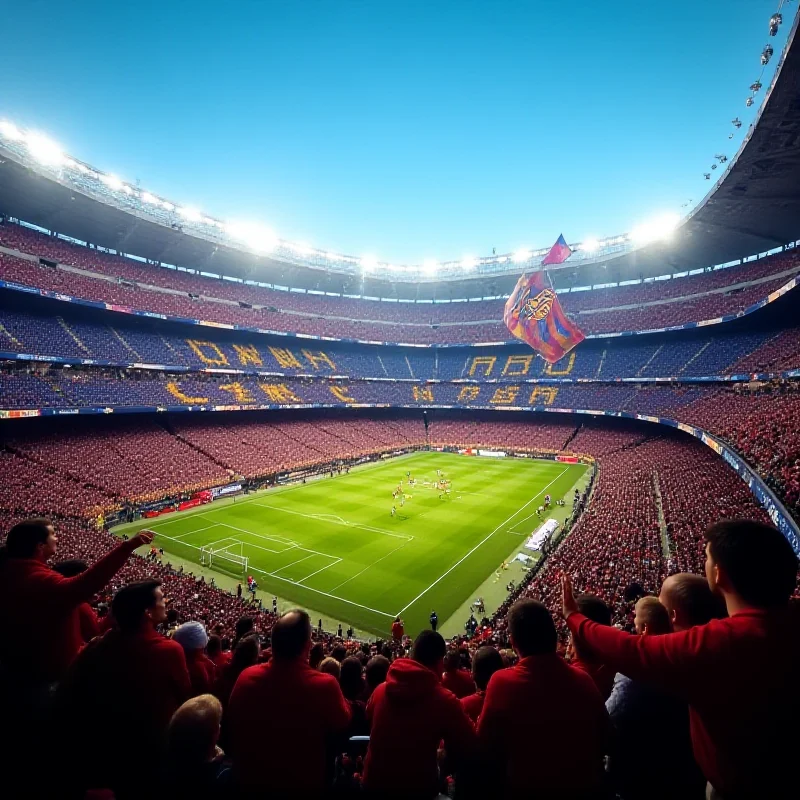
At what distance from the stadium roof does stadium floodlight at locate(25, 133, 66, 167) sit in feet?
1.02

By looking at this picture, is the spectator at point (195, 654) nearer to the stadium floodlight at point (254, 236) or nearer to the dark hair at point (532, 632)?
the dark hair at point (532, 632)

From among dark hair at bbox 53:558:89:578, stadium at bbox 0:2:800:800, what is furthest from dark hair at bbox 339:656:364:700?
dark hair at bbox 53:558:89:578

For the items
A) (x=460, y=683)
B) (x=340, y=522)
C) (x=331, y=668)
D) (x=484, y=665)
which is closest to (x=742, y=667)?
(x=484, y=665)

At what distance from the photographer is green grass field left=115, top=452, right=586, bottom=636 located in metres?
21.6

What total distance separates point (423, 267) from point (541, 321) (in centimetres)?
6198

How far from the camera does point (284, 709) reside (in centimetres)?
309

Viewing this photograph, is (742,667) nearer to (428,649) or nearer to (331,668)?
(428,649)

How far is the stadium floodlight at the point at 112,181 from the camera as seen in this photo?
1902 inches

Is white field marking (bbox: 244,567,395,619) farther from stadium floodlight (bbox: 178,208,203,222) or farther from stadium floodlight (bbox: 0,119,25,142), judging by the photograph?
stadium floodlight (bbox: 178,208,203,222)

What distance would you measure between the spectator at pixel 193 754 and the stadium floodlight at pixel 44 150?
54901 millimetres

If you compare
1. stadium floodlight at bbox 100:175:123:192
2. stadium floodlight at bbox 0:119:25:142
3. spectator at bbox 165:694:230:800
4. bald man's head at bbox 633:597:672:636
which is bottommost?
spectator at bbox 165:694:230:800

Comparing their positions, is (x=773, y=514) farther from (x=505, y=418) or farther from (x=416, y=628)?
(x=505, y=418)

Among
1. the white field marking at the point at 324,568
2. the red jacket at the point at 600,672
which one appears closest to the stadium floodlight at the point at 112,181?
the white field marking at the point at 324,568

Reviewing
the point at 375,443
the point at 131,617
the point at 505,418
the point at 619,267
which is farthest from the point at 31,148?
the point at 619,267
